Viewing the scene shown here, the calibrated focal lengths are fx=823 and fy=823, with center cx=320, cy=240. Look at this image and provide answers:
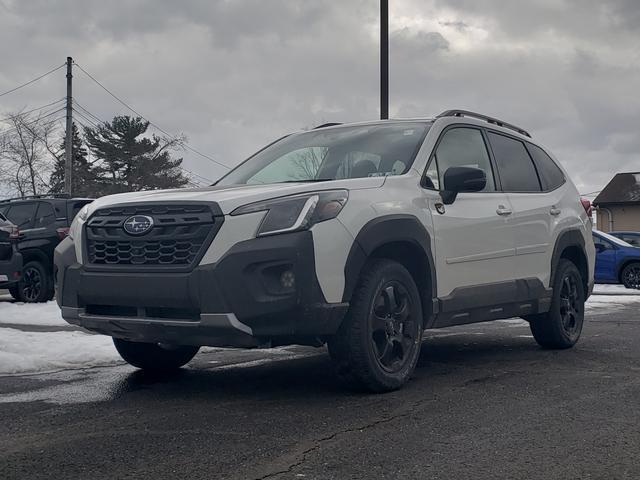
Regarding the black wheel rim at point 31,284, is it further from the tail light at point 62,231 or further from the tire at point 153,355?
the tire at point 153,355


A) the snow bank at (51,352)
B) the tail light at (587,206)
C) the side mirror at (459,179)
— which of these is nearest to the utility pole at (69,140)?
the snow bank at (51,352)

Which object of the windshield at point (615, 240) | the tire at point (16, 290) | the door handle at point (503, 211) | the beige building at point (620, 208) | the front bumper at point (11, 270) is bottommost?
the tire at point (16, 290)

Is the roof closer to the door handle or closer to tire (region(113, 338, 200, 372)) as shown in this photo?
the door handle

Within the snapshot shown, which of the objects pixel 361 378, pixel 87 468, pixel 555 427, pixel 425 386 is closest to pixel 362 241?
pixel 361 378

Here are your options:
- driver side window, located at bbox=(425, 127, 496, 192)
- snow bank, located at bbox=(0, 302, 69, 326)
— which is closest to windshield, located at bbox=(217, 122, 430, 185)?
driver side window, located at bbox=(425, 127, 496, 192)

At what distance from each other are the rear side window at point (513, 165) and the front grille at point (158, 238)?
2937 mm

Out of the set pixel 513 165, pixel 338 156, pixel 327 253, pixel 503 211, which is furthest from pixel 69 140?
pixel 327 253

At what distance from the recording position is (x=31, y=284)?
13.1 meters

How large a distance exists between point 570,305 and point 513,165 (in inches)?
56.8

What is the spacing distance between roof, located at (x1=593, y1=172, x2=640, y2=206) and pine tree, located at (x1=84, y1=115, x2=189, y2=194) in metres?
26.8

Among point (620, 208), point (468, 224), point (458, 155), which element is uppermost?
point (620, 208)

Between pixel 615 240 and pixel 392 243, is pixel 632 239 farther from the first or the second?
pixel 392 243

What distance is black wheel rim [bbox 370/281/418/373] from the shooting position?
198 inches

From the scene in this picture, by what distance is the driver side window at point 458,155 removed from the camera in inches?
230
